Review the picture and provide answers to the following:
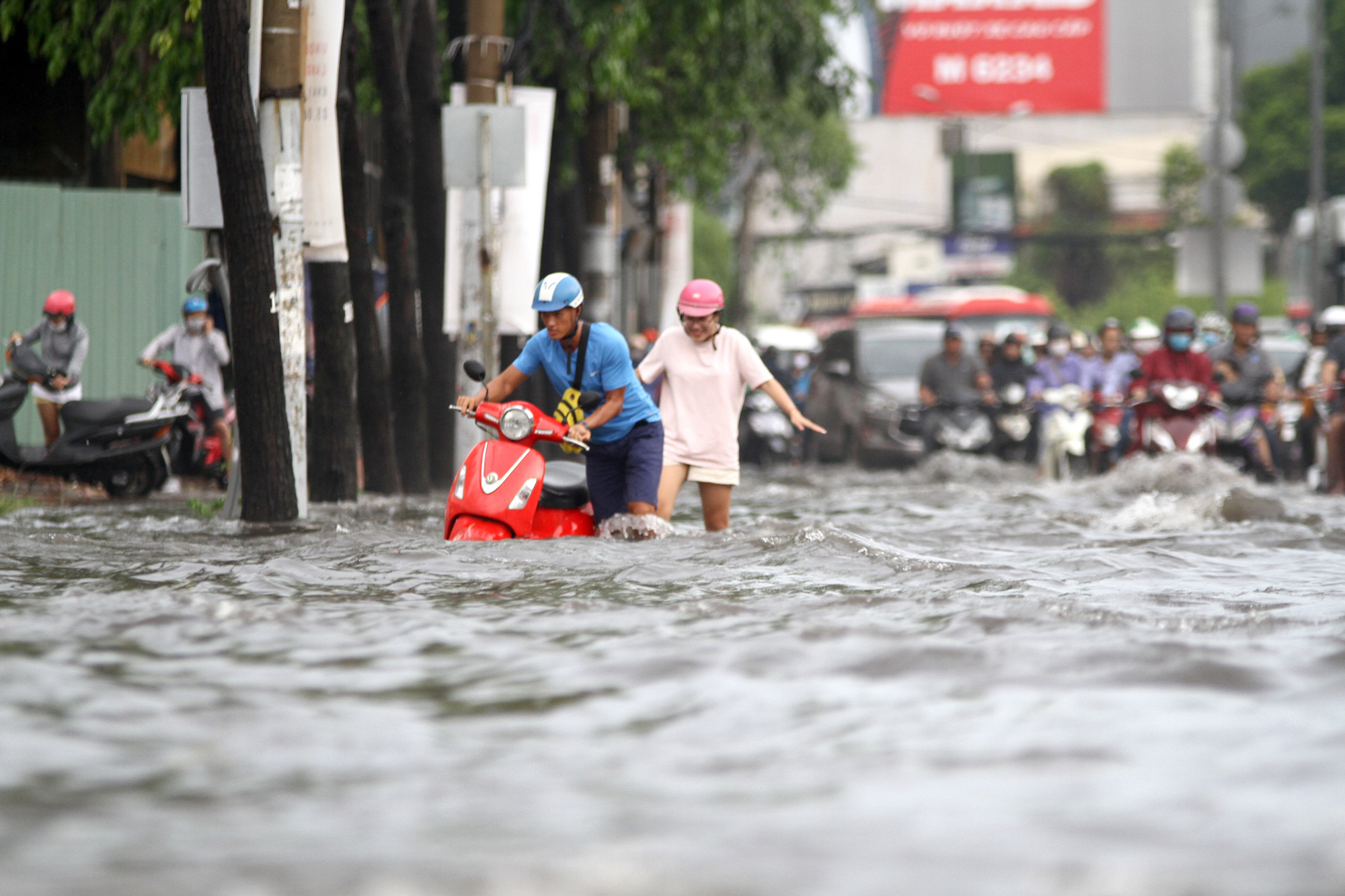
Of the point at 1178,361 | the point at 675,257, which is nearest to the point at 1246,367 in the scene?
the point at 1178,361

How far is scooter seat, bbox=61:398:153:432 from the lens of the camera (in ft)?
44.5

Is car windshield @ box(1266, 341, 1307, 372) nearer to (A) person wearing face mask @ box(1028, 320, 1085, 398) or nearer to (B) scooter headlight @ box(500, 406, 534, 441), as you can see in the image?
(A) person wearing face mask @ box(1028, 320, 1085, 398)

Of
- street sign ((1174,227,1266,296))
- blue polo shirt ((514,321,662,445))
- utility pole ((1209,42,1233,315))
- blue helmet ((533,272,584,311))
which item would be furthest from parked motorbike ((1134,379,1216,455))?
street sign ((1174,227,1266,296))

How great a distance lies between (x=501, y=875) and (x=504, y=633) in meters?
2.83

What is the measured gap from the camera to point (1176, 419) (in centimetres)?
1590

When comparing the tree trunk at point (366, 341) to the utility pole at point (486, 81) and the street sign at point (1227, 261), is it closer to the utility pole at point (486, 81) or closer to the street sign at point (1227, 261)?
the utility pole at point (486, 81)

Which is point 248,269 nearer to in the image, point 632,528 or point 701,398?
point 701,398

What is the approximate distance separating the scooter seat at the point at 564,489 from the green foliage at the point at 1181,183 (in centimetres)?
6837

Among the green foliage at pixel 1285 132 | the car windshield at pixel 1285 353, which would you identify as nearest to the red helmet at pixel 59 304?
the car windshield at pixel 1285 353

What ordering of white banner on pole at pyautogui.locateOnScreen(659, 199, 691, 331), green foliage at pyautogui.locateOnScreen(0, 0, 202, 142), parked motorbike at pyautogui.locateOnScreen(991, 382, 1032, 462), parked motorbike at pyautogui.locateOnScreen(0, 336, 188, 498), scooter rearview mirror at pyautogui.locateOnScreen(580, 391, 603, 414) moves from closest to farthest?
scooter rearview mirror at pyautogui.locateOnScreen(580, 391, 603, 414) < green foliage at pyautogui.locateOnScreen(0, 0, 202, 142) < parked motorbike at pyautogui.locateOnScreen(0, 336, 188, 498) < parked motorbike at pyautogui.locateOnScreen(991, 382, 1032, 462) < white banner on pole at pyautogui.locateOnScreen(659, 199, 691, 331)

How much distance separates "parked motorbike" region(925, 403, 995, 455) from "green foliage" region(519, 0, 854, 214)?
12.6 feet

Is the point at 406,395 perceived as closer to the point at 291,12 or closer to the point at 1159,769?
the point at 291,12

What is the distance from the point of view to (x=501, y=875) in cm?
354

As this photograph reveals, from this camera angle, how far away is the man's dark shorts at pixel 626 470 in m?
9.41
